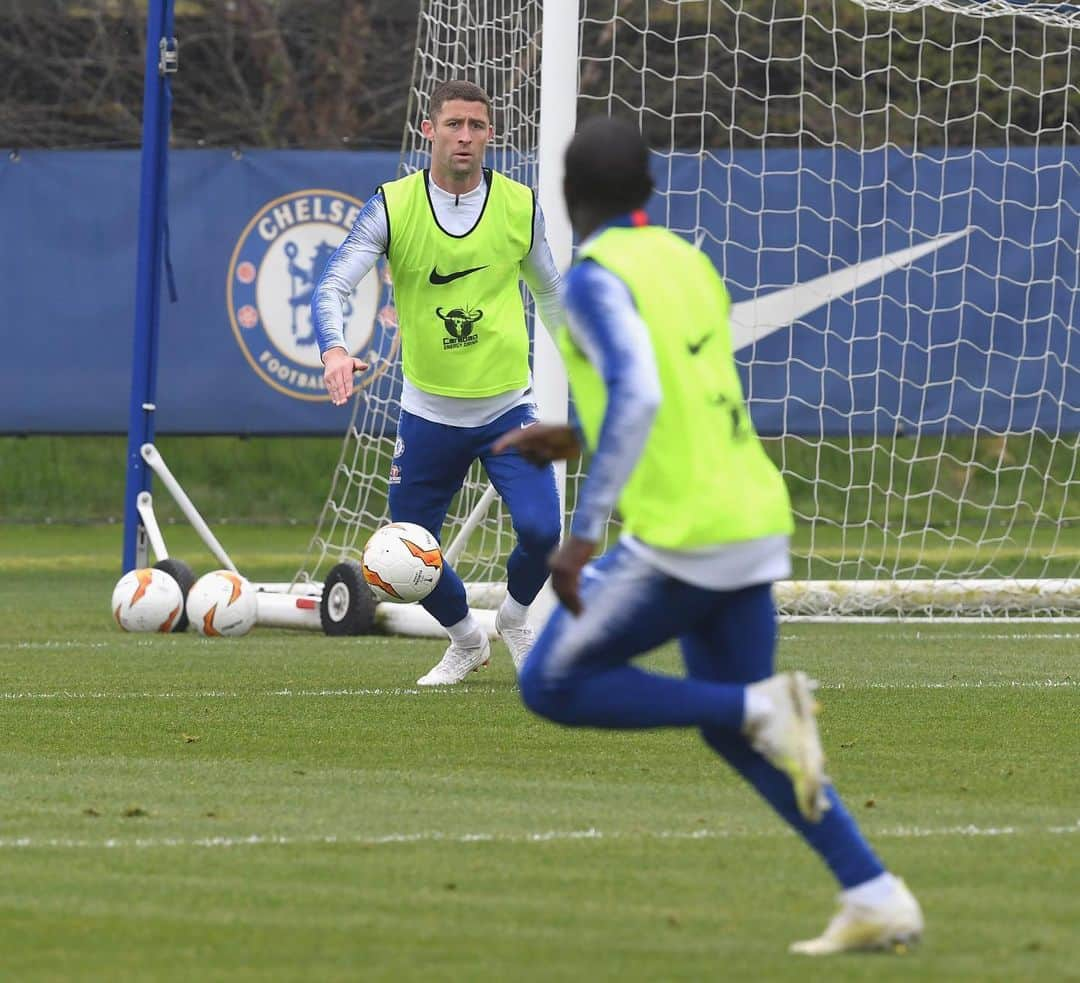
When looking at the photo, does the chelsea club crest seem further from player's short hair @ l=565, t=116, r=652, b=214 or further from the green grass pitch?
player's short hair @ l=565, t=116, r=652, b=214

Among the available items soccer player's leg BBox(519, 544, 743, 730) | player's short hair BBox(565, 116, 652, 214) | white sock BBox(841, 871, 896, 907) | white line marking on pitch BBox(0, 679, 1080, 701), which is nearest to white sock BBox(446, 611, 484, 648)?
white line marking on pitch BBox(0, 679, 1080, 701)

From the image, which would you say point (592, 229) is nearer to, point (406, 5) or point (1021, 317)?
point (1021, 317)

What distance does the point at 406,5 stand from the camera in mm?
22781

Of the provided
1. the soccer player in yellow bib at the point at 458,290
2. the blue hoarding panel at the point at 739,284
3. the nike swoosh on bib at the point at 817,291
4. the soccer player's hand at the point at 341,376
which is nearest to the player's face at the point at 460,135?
the soccer player in yellow bib at the point at 458,290

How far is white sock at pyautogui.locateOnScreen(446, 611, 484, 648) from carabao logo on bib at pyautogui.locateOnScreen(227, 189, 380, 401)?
266 inches

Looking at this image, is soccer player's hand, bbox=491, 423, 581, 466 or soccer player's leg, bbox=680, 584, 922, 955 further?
soccer player's hand, bbox=491, 423, 581, 466

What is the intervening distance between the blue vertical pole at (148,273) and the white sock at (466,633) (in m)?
3.56

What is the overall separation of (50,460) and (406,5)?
22.0 feet

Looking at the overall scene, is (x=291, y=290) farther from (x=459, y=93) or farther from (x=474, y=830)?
(x=474, y=830)

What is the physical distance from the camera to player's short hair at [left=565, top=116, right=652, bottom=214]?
15.4 ft

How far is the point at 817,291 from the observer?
15.4 m

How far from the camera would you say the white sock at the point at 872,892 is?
4.46m

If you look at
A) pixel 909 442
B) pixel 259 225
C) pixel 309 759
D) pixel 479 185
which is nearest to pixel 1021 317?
pixel 909 442

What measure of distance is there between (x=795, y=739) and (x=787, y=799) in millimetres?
199
